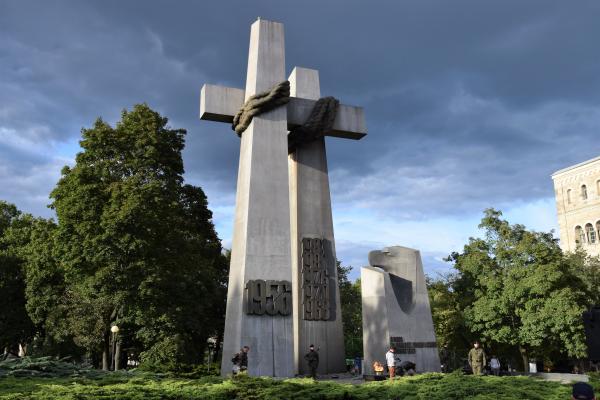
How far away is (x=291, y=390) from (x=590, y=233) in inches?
2097

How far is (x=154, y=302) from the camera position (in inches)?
984

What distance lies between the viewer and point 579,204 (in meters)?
56.4

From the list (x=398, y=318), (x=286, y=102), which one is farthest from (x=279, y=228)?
(x=398, y=318)

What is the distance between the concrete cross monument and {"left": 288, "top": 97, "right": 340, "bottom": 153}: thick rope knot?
0.52ft

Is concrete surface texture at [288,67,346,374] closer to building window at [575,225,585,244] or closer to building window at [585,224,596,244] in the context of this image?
building window at [585,224,596,244]

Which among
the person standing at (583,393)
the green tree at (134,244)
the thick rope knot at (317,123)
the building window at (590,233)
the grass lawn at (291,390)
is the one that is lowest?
the grass lawn at (291,390)

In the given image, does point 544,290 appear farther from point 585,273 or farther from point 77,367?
point 77,367

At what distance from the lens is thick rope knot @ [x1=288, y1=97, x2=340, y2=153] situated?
70.3 ft

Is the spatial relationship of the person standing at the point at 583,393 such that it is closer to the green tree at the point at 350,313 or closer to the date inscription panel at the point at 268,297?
the date inscription panel at the point at 268,297

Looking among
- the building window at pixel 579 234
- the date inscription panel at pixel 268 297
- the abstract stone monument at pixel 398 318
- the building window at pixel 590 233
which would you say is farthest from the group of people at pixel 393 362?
the building window at pixel 579 234

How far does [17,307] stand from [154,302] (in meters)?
13.8

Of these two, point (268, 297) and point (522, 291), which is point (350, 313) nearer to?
point (522, 291)

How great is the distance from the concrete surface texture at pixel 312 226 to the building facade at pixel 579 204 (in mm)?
41270

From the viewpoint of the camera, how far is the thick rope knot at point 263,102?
19.8 meters
